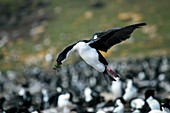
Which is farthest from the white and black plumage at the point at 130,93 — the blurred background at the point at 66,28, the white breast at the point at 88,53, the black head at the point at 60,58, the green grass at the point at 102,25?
the green grass at the point at 102,25

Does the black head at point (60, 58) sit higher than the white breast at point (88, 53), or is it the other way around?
the white breast at point (88, 53)

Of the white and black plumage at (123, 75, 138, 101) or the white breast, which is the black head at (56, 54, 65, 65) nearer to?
the white breast

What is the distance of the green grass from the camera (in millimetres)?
50500

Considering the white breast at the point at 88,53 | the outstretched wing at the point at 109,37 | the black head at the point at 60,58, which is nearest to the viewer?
the black head at the point at 60,58

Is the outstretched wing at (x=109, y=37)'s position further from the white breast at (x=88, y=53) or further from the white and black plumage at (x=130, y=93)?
the white and black plumage at (x=130, y=93)

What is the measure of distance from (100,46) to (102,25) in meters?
48.6

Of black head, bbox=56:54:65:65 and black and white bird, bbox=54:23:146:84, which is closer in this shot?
black head, bbox=56:54:65:65

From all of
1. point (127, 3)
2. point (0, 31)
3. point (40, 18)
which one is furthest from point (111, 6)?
point (0, 31)

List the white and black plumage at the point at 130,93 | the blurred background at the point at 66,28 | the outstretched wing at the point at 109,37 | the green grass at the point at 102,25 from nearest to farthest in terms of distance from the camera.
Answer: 1. the outstretched wing at the point at 109,37
2. the white and black plumage at the point at 130,93
3. the blurred background at the point at 66,28
4. the green grass at the point at 102,25

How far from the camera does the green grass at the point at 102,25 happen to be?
50500mm

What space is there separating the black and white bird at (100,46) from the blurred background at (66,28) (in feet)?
119

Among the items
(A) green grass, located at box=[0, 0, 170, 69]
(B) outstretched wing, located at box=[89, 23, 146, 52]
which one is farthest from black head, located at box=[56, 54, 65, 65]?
(A) green grass, located at box=[0, 0, 170, 69]

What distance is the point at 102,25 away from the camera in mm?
58625

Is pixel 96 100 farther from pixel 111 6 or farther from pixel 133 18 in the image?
pixel 111 6
